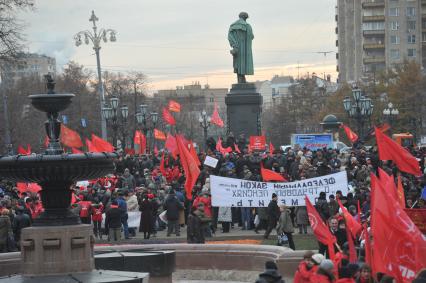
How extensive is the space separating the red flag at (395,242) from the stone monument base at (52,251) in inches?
199

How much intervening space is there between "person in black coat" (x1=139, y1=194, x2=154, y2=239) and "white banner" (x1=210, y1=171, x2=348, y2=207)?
1.81 meters

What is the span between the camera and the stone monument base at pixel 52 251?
53.9ft

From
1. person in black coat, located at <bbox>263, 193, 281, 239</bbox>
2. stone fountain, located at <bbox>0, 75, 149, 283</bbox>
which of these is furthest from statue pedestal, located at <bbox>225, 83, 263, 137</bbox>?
stone fountain, located at <bbox>0, 75, 149, 283</bbox>

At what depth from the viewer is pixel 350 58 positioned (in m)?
142

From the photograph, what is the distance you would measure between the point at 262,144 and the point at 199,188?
37.7ft

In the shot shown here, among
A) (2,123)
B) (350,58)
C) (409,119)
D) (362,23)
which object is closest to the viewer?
(2,123)

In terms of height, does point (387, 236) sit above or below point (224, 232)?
above

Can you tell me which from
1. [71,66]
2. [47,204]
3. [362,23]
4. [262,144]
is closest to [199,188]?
[262,144]

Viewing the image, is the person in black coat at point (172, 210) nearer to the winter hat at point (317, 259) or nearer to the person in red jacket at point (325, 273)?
the winter hat at point (317, 259)

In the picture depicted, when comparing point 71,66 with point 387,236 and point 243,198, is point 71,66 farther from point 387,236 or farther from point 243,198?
point 387,236

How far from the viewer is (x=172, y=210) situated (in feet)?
95.7

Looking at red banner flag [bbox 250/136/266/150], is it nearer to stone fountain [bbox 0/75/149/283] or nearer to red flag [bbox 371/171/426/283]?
stone fountain [bbox 0/75/149/283]

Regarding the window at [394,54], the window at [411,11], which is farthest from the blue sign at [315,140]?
the window at [411,11]

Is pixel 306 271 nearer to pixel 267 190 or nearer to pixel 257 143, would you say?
pixel 267 190
